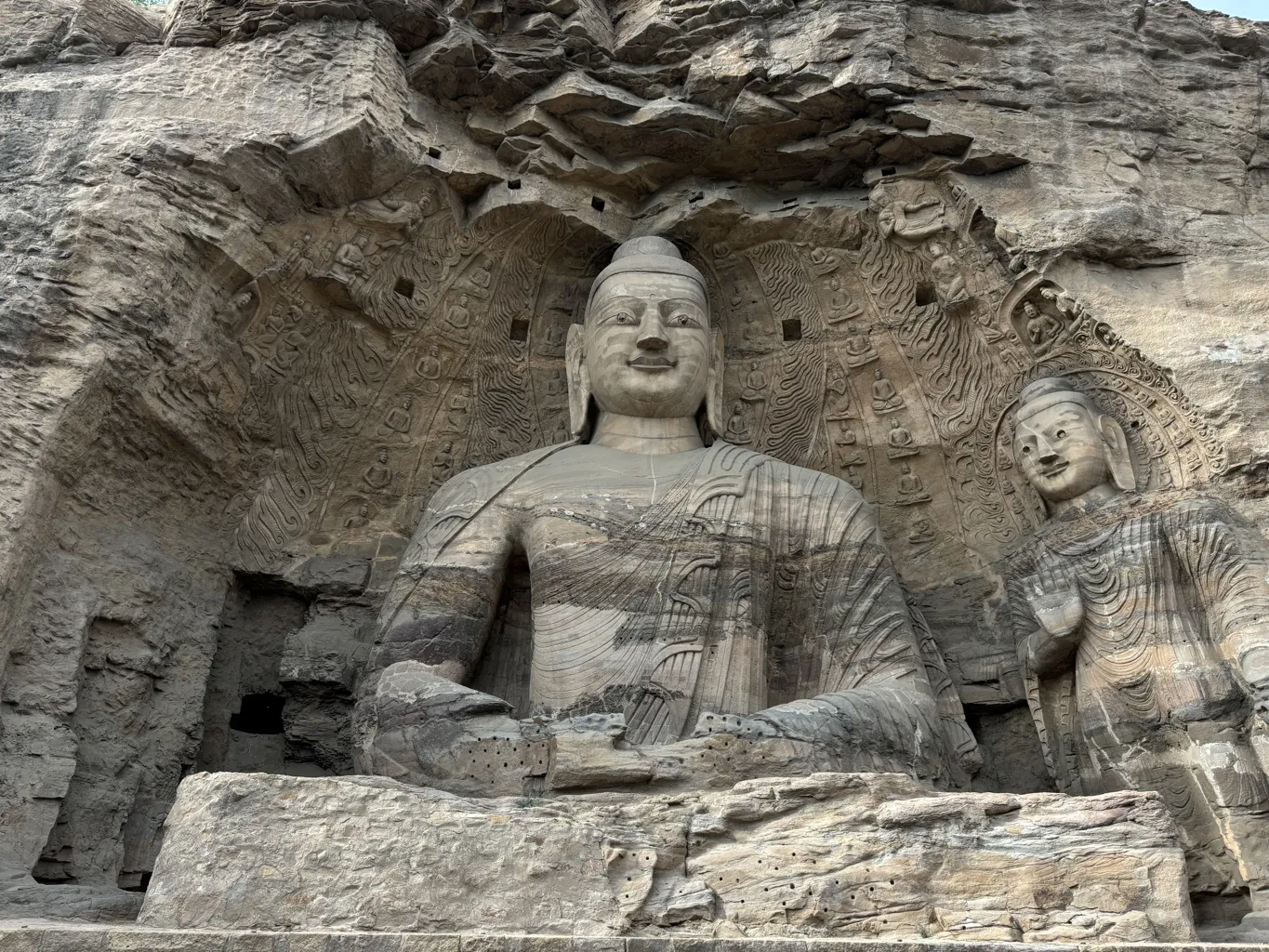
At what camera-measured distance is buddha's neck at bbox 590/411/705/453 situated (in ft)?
21.0

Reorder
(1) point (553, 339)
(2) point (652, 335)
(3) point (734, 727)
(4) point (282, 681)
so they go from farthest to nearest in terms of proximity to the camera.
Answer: (1) point (553, 339)
(2) point (652, 335)
(4) point (282, 681)
(3) point (734, 727)

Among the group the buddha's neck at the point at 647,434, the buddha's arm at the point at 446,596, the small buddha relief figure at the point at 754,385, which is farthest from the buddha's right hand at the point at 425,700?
the small buddha relief figure at the point at 754,385

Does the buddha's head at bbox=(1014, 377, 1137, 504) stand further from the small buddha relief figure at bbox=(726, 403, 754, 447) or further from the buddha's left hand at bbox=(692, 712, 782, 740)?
the buddha's left hand at bbox=(692, 712, 782, 740)

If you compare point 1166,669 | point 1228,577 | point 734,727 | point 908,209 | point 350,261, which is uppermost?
point 908,209

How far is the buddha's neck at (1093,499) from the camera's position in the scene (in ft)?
19.1

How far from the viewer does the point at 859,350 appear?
23.2 feet

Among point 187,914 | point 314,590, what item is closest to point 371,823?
point 187,914

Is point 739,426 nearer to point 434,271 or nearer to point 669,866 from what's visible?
point 434,271

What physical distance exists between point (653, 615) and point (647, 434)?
126cm

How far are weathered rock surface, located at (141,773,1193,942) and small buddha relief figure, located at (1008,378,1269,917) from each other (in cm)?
149

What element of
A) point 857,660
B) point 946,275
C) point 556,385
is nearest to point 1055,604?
point 857,660

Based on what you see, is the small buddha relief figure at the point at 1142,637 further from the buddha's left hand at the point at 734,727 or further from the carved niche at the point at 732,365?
the buddha's left hand at the point at 734,727

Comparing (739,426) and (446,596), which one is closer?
(446,596)

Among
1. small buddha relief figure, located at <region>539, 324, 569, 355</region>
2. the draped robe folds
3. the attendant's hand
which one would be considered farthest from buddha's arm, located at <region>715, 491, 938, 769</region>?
small buddha relief figure, located at <region>539, 324, 569, 355</region>
